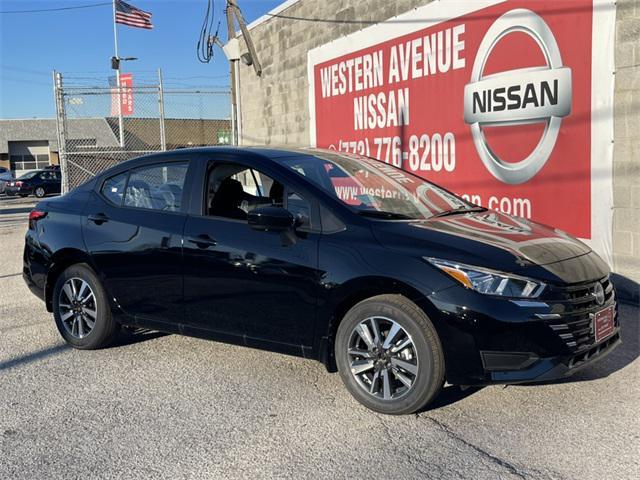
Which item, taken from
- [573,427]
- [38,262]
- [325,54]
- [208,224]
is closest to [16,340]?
[38,262]

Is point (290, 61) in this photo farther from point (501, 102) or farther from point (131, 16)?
point (131, 16)

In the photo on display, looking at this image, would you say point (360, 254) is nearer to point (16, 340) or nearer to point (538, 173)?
point (16, 340)

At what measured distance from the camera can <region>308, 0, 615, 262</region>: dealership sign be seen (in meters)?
6.98

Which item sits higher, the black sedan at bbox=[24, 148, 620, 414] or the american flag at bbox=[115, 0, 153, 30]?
the american flag at bbox=[115, 0, 153, 30]

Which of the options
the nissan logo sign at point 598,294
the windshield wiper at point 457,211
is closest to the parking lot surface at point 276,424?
the nissan logo sign at point 598,294

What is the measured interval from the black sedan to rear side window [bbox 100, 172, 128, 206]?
12mm

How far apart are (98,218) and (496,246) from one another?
3174 mm

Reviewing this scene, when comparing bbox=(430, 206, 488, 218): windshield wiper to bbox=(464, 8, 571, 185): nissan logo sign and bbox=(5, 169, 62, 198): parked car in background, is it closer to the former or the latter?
bbox=(464, 8, 571, 185): nissan logo sign

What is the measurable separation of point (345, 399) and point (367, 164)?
6.41 feet

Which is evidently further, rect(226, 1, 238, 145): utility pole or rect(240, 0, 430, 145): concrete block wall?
rect(226, 1, 238, 145): utility pole

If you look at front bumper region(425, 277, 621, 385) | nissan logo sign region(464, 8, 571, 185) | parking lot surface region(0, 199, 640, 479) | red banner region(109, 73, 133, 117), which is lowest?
parking lot surface region(0, 199, 640, 479)

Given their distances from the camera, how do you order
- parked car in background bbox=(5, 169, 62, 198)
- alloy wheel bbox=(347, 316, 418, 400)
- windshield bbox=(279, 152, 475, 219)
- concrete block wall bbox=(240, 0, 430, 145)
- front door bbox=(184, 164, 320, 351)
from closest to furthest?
alloy wheel bbox=(347, 316, 418, 400) → front door bbox=(184, 164, 320, 351) → windshield bbox=(279, 152, 475, 219) → concrete block wall bbox=(240, 0, 430, 145) → parked car in background bbox=(5, 169, 62, 198)

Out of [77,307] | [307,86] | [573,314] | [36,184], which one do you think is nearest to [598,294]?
[573,314]

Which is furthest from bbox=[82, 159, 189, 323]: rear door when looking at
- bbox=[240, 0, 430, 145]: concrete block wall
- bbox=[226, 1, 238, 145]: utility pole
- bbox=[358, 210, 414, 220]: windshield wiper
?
bbox=[226, 1, 238, 145]: utility pole
